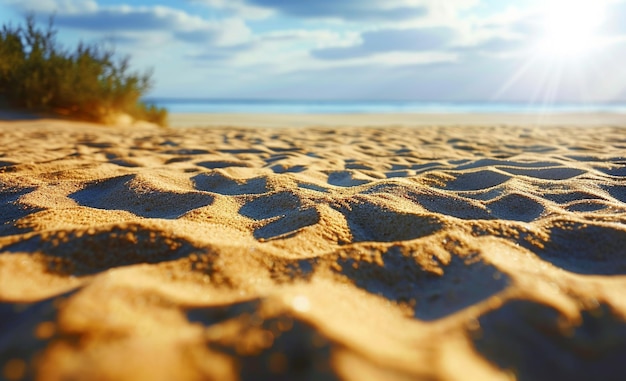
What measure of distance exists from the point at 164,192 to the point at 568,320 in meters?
1.36

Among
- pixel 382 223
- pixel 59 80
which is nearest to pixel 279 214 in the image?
pixel 382 223

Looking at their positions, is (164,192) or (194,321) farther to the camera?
(164,192)

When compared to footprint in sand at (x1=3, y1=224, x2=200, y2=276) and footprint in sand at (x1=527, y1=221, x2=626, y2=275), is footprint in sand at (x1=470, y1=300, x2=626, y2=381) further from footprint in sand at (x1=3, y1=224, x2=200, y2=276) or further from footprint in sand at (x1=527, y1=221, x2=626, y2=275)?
footprint in sand at (x1=3, y1=224, x2=200, y2=276)

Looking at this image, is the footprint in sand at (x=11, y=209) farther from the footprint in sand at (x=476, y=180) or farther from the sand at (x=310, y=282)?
the footprint in sand at (x=476, y=180)

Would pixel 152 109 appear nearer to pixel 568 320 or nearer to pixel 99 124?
A: pixel 99 124

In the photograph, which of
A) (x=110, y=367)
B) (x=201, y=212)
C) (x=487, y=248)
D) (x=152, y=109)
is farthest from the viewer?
(x=152, y=109)

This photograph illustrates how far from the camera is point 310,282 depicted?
2.92 ft

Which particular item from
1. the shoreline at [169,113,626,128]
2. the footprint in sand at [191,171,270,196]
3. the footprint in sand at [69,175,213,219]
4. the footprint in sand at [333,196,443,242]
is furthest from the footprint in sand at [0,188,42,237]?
the shoreline at [169,113,626,128]

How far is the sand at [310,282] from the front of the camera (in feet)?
2.05

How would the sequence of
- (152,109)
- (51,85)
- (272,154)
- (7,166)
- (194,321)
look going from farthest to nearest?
(152,109) → (51,85) → (272,154) → (7,166) → (194,321)

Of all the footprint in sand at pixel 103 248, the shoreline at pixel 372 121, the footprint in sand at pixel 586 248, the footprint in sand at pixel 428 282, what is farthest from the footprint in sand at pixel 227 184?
the shoreline at pixel 372 121

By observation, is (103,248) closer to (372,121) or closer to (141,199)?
(141,199)

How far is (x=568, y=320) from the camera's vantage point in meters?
0.76

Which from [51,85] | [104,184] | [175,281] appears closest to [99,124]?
[51,85]
